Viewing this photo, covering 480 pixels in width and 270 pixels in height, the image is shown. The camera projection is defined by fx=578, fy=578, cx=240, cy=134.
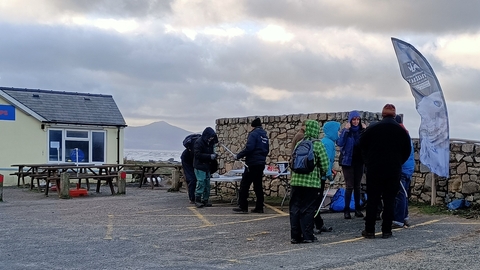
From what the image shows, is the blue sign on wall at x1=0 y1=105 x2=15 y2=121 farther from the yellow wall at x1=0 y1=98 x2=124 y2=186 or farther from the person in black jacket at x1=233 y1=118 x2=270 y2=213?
the person in black jacket at x1=233 y1=118 x2=270 y2=213

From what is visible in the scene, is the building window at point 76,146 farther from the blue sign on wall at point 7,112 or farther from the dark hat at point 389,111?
the dark hat at point 389,111

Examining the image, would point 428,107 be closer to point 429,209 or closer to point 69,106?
point 429,209

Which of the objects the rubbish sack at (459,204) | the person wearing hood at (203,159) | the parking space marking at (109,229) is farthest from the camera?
the person wearing hood at (203,159)

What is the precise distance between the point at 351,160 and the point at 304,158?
7.65 ft

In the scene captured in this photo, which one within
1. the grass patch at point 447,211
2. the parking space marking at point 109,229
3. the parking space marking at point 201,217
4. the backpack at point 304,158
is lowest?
the parking space marking at point 109,229

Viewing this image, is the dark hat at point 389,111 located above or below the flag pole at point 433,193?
above

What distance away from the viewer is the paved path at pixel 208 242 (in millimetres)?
6965

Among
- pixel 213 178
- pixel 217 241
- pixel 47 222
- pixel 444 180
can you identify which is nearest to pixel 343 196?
pixel 444 180

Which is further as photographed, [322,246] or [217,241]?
[217,241]

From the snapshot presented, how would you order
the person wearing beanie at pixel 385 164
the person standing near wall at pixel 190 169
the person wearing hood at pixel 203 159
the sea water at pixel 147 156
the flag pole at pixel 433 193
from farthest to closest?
the sea water at pixel 147 156 < the person standing near wall at pixel 190 169 < the person wearing hood at pixel 203 159 < the flag pole at pixel 433 193 < the person wearing beanie at pixel 385 164

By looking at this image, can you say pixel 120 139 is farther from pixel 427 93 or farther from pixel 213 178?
pixel 427 93

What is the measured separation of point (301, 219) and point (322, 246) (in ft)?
1.91

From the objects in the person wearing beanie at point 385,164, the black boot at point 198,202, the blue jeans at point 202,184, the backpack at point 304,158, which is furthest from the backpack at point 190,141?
the person wearing beanie at point 385,164

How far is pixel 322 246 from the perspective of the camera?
26.5 ft
